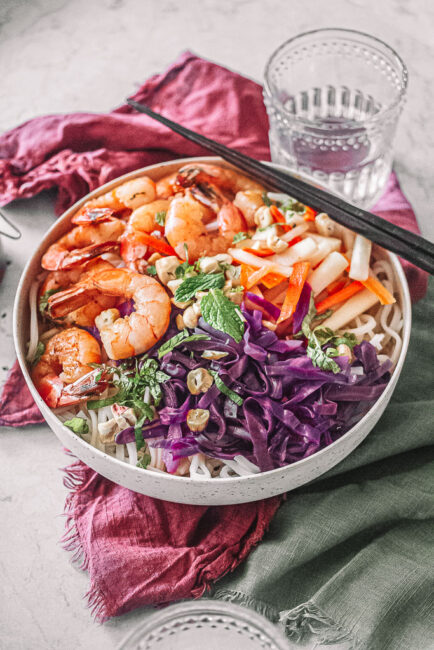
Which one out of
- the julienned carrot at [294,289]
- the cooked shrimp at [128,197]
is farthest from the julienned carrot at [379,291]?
the cooked shrimp at [128,197]

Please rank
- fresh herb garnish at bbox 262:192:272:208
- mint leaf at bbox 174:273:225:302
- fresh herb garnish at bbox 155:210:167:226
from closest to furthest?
mint leaf at bbox 174:273:225:302 → fresh herb garnish at bbox 155:210:167:226 → fresh herb garnish at bbox 262:192:272:208

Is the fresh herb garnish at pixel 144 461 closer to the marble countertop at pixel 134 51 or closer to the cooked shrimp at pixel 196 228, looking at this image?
the marble countertop at pixel 134 51

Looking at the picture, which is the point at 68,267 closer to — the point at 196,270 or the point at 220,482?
the point at 196,270

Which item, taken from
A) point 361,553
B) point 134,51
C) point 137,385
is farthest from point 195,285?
point 134,51

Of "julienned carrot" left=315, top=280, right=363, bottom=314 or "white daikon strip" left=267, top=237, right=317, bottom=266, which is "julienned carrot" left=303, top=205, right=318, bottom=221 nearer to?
"white daikon strip" left=267, top=237, right=317, bottom=266

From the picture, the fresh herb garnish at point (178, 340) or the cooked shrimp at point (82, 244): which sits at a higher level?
the cooked shrimp at point (82, 244)

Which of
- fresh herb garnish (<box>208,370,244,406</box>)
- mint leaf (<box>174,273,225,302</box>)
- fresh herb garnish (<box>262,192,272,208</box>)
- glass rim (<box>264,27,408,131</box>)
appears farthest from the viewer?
glass rim (<box>264,27,408,131</box>)

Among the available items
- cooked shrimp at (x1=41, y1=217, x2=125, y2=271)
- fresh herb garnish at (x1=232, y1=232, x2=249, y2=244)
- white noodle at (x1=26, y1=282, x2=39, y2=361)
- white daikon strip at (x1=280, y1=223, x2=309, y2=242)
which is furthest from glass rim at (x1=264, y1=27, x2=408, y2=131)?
white noodle at (x1=26, y1=282, x2=39, y2=361)
